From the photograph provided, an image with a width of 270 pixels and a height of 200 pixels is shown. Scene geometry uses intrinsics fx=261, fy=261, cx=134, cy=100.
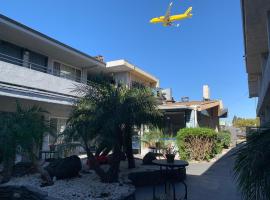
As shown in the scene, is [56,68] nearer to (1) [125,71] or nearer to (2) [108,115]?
(1) [125,71]

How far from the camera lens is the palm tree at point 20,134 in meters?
7.63

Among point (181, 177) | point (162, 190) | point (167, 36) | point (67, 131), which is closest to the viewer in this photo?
point (67, 131)

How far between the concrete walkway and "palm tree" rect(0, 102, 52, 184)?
3.78m

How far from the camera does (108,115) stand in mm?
8461

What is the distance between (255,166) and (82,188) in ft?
19.7

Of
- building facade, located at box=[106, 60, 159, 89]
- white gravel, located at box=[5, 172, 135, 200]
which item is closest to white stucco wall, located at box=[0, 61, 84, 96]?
white gravel, located at box=[5, 172, 135, 200]

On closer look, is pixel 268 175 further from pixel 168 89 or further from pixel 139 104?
pixel 168 89

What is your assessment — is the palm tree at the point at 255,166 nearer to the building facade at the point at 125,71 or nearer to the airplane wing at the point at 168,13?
the building facade at the point at 125,71

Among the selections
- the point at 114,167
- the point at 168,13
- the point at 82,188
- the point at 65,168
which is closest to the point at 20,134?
the point at 65,168

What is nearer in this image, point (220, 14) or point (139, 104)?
point (139, 104)

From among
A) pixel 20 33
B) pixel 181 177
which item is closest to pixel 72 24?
pixel 20 33

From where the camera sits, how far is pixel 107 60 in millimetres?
25969

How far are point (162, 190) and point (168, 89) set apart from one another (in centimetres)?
2228

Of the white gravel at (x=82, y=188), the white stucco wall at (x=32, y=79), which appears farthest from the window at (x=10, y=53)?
the white gravel at (x=82, y=188)
